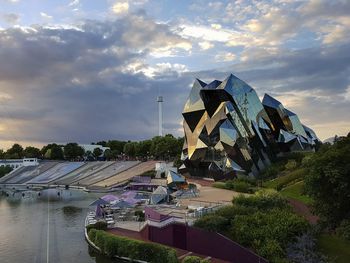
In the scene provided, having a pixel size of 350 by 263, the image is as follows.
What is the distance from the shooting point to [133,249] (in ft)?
87.9

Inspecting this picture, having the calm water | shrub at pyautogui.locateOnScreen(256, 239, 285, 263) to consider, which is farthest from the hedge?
shrub at pyautogui.locateOnScreen(256, 239, 285, 263)

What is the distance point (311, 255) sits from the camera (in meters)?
23.0

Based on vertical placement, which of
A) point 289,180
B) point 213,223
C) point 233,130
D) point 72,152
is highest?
point 72,152

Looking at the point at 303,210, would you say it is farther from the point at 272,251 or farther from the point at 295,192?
the point at 272,251

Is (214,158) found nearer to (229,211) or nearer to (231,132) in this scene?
(231,132)

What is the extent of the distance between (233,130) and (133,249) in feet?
118

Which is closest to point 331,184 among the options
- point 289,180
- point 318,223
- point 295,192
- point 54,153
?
point 318,223

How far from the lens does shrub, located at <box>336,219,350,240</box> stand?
838 inches

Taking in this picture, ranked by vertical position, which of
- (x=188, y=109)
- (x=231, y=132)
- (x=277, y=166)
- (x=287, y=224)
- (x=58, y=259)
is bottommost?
A: (x=58, y=259)

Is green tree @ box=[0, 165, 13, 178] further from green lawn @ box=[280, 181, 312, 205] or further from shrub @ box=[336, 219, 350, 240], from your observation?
shrub @ box=[336, 219, 350, 240]

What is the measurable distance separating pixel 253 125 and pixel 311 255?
133 feet

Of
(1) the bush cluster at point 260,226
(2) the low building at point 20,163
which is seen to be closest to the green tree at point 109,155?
(2) the low building at point 20,163

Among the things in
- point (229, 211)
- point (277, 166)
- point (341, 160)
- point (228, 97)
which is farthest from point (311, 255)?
point (228, 97)

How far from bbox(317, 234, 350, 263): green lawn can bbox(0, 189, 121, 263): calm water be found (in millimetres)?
13829
